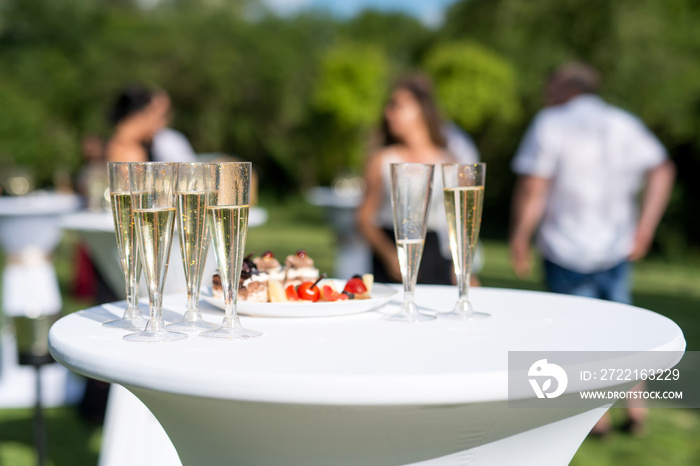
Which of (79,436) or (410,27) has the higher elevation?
(410,27)

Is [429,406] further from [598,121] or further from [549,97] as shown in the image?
[549,97]

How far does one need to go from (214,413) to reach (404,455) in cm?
31

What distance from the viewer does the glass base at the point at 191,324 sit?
1.50 metres

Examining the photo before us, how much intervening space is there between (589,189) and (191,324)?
2.86 metres

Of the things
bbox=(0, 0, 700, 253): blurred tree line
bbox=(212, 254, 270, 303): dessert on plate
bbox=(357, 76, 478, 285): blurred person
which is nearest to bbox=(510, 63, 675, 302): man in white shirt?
bbox=(357, 76, 478, 285): blurred person

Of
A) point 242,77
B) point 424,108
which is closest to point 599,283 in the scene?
point 424,108

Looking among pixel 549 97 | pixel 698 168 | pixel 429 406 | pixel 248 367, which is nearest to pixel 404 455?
pixel 429 406

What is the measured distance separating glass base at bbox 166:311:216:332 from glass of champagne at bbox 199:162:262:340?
2.5 inches

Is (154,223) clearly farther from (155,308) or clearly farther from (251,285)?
(251,285)

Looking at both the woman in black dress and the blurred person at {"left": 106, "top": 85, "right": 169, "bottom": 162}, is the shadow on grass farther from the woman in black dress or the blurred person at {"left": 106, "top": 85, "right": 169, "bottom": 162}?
the woman in black dress

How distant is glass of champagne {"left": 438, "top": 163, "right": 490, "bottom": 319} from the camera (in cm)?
166

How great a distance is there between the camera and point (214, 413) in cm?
127

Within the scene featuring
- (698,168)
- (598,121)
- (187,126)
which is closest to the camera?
(598,121)

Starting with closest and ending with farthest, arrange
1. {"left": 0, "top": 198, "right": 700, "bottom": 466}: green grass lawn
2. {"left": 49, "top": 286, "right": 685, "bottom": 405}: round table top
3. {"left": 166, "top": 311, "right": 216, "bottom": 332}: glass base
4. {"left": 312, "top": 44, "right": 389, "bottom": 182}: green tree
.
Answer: {"left": 49, "top": 286, "right": 685, "bottom": 405}: round table top → {"left": 166, "top": 311, "right": 216, "bottom": 332}: glass base → {"left": 0, "top": 198, "right": 700, "bottom": 466}: green grass lawn → {"left": 312, "top": 44, "right": 389, "bottom": 182}: green tree
